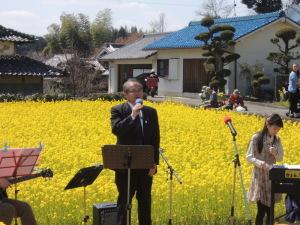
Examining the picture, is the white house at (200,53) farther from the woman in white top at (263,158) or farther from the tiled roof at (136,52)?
the woman in white top at (263,158)

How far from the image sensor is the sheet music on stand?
5812mm

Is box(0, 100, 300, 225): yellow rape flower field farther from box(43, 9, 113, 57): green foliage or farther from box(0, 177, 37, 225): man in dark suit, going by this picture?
box(43, 9, 113, 57): green foliage

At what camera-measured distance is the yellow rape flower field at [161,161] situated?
24.8ft

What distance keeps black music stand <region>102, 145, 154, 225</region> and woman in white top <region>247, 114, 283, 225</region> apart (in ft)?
4.98

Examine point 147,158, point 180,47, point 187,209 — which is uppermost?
point 180,47

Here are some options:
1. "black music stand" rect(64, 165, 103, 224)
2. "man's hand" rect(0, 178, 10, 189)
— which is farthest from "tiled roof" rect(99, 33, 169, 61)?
"man's hand" rect(0, 178, 10, 189)

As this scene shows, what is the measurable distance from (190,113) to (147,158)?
44.1 feet

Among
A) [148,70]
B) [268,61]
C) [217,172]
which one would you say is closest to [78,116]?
[217,172]

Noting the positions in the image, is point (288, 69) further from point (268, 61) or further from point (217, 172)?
point (217, 172)

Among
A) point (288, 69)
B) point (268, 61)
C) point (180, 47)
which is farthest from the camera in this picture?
point (180, 47)

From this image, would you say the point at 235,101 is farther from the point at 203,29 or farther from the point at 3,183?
the point at 3,183

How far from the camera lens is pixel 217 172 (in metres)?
9.56

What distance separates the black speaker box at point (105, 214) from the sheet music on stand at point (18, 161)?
3.39 ft

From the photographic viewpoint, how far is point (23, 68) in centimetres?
2641
